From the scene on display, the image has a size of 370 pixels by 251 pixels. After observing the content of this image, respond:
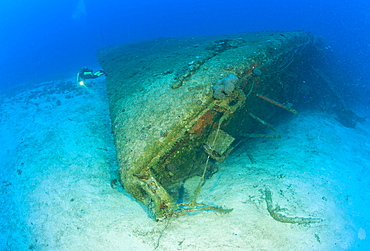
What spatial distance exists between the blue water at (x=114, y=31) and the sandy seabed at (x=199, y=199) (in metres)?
12.8

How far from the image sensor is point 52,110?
281 inches

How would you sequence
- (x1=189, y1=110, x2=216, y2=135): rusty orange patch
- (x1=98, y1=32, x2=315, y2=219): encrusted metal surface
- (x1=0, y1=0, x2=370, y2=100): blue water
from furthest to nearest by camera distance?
(x1=0, y1=0, x2=370, y2=100): blue water < (x1=189, y1=110, x2=216, y2=135): rusty orange patch < (x1=98, y1=32, x2=315, y2=219): encrusted metal surface

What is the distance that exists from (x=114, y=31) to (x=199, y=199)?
49444mm

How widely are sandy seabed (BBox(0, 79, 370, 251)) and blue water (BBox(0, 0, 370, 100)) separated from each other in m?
12.8

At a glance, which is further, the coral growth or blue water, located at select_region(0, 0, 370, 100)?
blue water, located at select_region(0, 0, 370, 100)

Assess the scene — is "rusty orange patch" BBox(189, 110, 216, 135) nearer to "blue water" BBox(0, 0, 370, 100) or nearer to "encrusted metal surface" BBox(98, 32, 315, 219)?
"encrusted metal surface" BBox(98, 32, 315, 219)

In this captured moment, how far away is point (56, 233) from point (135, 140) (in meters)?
1.97

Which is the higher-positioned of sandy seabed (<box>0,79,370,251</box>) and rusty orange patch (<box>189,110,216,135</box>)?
rusty orange patch (<box>189,110,216,135</box>)

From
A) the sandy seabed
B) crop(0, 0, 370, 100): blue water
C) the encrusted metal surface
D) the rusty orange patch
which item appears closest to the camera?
the sandy seabed

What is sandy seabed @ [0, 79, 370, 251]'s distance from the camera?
2.68 metres

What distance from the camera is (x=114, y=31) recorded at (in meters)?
42.5

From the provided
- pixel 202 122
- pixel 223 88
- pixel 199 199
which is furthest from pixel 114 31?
Answer: pixel 199 199

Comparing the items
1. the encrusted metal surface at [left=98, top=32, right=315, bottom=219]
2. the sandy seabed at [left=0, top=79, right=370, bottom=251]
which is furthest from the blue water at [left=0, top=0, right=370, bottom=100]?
the encrusted metal surface at [left=98, top=32, right=315, bottom=219]

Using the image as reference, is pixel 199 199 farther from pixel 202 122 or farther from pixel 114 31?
pixel 114 31
